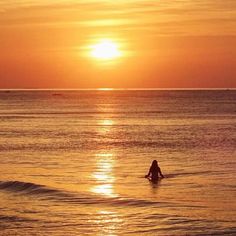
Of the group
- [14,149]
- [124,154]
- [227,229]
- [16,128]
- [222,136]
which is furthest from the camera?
[16,128]

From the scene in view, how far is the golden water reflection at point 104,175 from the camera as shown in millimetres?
35312

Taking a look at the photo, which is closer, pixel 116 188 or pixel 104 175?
pixel 116 188

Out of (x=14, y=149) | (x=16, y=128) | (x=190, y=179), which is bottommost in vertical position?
(x=190, y=179)

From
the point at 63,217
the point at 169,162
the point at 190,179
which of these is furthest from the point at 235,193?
the point at 169,162

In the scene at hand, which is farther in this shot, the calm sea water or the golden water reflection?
the golden water reflection

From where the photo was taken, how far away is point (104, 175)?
4144 centimetres

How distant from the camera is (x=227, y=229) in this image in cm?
2619

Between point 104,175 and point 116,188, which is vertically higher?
point 104,175

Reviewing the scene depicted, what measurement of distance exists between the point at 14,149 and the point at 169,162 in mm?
16747

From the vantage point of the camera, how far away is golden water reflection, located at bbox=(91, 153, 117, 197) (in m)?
35.3

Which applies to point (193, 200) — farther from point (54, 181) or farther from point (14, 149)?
point (14, 149)

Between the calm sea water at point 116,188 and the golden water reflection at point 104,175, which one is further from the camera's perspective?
the golden water reflection at point 104,175

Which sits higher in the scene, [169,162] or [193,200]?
[169,162]

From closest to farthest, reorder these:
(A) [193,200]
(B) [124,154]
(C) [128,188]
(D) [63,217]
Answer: (D) [63,217]
(A) [193,200]
(C) [128,188]
(B) [124,154]
